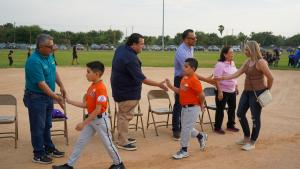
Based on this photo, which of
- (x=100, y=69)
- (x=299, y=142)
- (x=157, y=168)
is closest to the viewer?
(x=100, y=69)

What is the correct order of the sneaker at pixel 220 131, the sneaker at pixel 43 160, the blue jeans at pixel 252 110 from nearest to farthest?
the sneaker at pixel 43 160, the blue jeans at pixel 252 110, the sneaker at pixel 220 131

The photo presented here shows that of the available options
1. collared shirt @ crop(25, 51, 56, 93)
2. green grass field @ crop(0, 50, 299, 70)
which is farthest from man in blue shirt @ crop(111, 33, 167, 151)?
green grass field @ crop(0, 50, 299, 70)

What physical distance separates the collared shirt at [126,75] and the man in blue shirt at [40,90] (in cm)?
112

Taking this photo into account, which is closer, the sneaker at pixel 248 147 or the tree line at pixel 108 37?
the sneaker at pixel 248 147

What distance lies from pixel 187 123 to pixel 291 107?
6.28 m

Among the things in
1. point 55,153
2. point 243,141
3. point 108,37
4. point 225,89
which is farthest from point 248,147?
point 108,37

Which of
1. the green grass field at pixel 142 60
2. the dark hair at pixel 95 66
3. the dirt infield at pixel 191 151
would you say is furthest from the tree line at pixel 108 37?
the dark hair at pixel 95 66

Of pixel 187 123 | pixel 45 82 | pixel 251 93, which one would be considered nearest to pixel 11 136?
pixel 45 82

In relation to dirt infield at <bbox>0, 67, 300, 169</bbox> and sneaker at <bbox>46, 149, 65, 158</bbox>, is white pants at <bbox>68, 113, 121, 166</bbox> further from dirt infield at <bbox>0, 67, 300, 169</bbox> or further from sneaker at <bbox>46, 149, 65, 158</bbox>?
sneaker at <bbox>46, 149, 65, 158</bbox>

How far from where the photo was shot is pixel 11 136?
24.5 ft

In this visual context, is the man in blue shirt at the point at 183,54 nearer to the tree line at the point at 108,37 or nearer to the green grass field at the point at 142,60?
the green grass field at the point at 142,60

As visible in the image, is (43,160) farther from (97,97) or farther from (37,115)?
(97,97)

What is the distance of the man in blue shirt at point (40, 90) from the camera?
19.5 ft

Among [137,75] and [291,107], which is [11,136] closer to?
[137,75]
